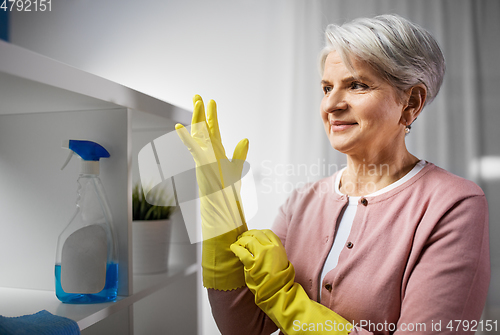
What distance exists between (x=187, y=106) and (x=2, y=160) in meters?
0.79

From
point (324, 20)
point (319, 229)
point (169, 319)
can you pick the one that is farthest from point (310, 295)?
point (324, 20)

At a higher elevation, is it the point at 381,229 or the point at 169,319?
the point at 381,229

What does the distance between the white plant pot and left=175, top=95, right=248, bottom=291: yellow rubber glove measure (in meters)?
0.16

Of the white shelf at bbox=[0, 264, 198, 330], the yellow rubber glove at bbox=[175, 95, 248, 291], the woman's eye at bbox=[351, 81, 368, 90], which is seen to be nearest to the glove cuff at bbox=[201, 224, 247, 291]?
the yellow rubber glove at bbox=[175, 95, 248, 291]

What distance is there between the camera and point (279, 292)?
28.9 inches

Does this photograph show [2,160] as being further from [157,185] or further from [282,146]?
[282,146]

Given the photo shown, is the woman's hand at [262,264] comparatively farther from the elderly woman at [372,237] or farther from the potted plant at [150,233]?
the potted plant at [150,233]

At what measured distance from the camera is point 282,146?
1.43 metres

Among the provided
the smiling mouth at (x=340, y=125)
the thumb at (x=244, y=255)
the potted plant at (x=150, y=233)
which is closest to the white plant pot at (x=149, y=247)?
the potted plant at (x=150, y=233)

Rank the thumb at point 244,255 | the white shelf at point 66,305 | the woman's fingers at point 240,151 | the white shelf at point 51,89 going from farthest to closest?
the woman's fingers at point 240,151 < the thumb at point 244,255 < the white shelf at point 66,305 < the white shelf at point 51,89

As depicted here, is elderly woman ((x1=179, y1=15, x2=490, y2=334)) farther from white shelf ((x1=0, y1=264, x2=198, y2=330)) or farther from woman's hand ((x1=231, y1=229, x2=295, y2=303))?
white shelf ((x1=0, y1=264, x2=198, y2=330))

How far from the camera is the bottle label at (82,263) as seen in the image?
656mm

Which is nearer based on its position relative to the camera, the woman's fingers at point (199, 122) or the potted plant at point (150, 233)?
the woman's fingers at point (199, 122)

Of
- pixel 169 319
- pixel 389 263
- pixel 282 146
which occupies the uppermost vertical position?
pixel 282 146
